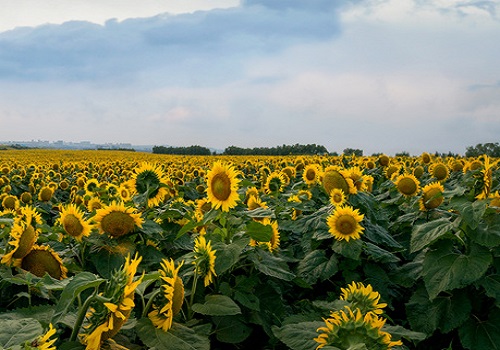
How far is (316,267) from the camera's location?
12.1ft

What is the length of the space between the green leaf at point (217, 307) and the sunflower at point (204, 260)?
0.51 feet

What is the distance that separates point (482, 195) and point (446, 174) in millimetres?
3456

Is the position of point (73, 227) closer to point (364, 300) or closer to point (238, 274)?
point (238, 274)

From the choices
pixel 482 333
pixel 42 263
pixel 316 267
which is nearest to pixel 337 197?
pixel 316 267

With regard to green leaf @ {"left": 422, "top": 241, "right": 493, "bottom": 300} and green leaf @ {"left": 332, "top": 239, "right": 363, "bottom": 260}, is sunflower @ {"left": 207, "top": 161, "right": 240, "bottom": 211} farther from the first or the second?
green leaf @ {"left": 422, "top": 241, "right": 493, "bottom": 300}

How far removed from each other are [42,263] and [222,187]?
1222mm

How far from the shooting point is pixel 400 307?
4453 mm

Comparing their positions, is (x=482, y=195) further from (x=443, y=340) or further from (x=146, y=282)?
(x=146, y=282)

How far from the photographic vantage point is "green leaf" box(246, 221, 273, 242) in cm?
270

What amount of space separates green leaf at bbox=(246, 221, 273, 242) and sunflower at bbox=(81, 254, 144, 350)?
132cm

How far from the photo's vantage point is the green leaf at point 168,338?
1751mm

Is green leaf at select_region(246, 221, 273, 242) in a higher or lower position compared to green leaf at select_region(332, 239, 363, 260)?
higher

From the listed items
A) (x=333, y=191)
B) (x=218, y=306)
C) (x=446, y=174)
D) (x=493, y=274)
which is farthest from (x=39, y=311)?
(x=446, y=174)

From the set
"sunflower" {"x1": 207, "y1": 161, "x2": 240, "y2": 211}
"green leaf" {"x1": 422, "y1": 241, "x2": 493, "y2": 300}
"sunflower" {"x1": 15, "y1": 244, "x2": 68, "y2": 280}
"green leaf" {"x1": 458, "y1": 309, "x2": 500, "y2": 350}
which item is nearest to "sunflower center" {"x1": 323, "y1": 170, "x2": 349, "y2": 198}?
"green leaf" {"x1": 422, "y1": 241, "x2": 493, "y2": 300}
